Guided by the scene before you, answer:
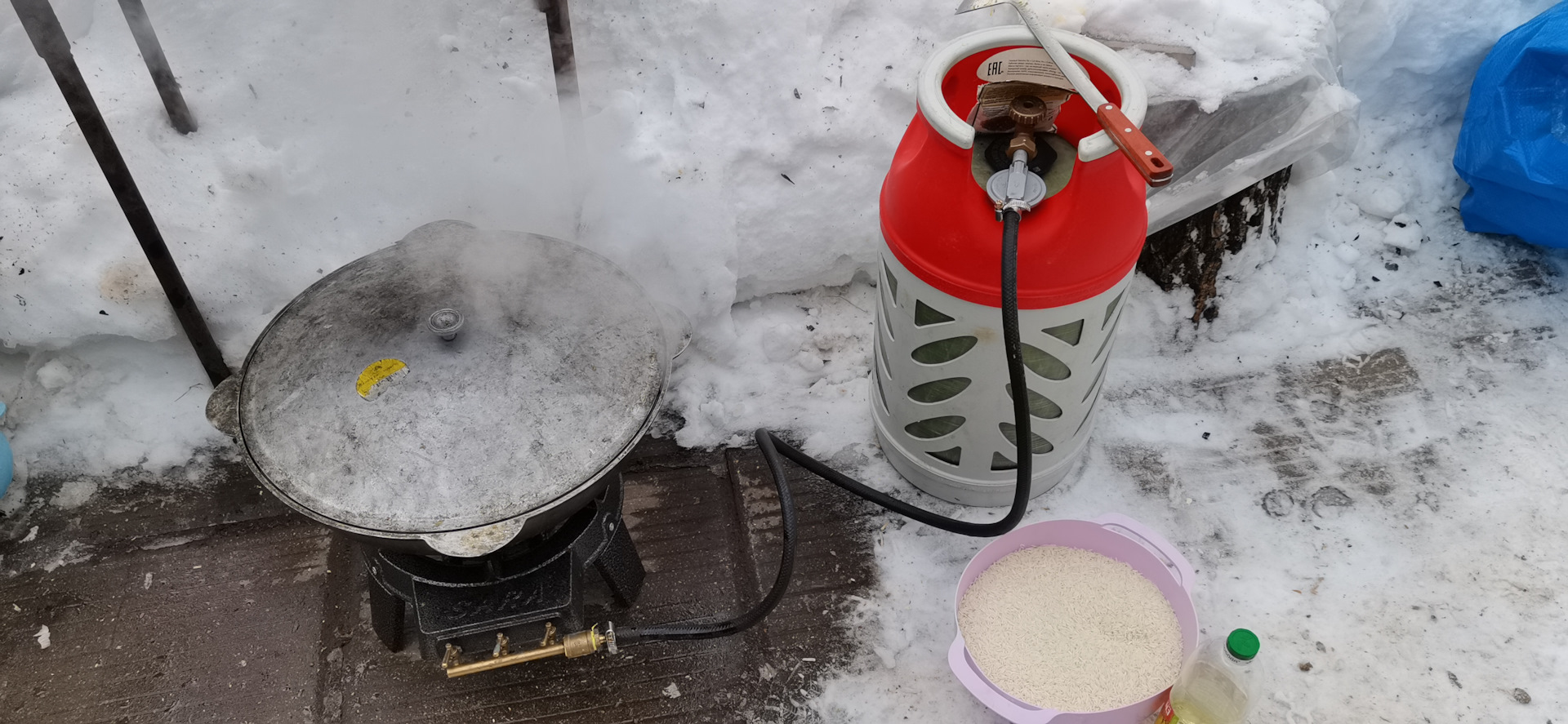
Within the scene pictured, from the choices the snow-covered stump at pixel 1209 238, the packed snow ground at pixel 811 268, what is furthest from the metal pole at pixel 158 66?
the snow-covered stump at pixel 1209 238

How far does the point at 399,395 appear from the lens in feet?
5.35

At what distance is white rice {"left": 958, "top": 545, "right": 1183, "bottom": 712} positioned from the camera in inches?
77.4

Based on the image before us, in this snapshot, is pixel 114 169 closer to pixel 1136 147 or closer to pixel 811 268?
pixel 811 268

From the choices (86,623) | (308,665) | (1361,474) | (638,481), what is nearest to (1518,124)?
(1361,474)

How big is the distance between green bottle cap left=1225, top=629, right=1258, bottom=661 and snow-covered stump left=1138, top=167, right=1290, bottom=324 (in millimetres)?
1351

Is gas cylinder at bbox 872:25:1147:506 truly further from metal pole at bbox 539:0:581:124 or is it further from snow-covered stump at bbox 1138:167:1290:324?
metal pole at bbox 539:0:581:124

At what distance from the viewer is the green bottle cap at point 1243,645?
165cm

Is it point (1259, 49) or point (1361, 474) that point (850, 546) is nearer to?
point (1361, 474)

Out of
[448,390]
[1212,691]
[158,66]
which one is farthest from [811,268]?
[158,66]

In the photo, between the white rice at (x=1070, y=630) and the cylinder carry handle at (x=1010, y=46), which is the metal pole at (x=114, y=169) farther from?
the white rice at (x=1070, y=630)

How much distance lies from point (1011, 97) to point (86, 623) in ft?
8.09

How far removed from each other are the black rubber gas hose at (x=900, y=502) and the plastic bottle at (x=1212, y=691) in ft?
1.46

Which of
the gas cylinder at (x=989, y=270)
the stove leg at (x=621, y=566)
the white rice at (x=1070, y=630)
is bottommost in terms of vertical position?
the white rice at (x=1070, y=630)

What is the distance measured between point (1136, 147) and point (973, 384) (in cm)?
71
